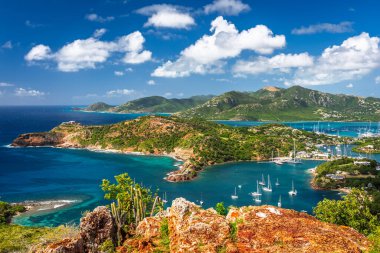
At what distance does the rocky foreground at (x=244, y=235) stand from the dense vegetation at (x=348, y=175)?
11421 cm

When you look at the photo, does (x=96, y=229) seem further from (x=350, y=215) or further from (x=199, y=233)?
(x=350, y=215)

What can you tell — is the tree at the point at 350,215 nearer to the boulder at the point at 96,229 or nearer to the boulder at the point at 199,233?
the boulder at the point at 199,233

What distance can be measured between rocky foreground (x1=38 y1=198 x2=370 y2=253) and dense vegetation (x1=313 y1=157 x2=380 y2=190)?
114207 millimetres

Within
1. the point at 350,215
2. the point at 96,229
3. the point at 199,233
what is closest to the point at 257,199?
the point at 350,215

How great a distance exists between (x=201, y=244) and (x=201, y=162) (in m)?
151

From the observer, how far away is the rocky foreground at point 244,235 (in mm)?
21375

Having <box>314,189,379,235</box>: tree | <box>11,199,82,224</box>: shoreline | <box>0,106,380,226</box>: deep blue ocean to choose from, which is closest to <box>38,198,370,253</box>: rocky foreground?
<box>314,189,379,235</box>: tree

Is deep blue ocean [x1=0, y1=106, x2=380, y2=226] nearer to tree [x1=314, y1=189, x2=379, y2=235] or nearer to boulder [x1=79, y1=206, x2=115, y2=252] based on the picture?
tree [x1=314, y1=189, x2=379, y2=235]

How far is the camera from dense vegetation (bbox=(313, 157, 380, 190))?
414ft

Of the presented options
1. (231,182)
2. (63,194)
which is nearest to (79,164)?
(63,194)

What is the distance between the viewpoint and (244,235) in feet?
73.9

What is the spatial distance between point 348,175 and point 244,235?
5245 inches

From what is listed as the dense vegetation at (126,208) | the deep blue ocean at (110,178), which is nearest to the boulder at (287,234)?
the dense vegetation at (126,208)

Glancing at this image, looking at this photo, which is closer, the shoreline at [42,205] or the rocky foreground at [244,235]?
the rocky foreground at [244,235]
